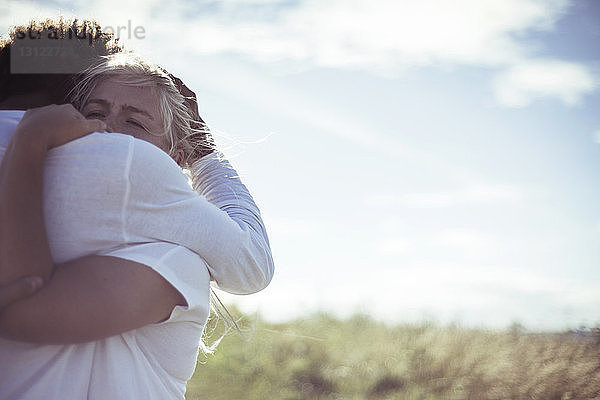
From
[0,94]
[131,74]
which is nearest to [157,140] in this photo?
[131,74]

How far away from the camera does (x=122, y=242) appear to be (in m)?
1.39

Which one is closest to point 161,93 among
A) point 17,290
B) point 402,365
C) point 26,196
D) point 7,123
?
Result: point 7,123

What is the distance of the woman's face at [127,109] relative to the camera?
1.91 meters

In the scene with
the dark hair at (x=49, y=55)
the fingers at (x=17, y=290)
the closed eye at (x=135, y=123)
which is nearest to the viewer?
the fingers at (x=17, y=290)

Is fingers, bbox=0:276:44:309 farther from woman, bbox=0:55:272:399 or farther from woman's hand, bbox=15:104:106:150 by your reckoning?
woman's hand, bbox=15:104:106:150

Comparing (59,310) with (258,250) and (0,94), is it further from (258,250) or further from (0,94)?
(0,94)

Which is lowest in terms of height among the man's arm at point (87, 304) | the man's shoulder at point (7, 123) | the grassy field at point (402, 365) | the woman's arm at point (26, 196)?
the grassy field at point (402, 365)

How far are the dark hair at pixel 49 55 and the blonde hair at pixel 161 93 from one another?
0.18 ft

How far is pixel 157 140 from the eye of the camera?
2033 millimetres

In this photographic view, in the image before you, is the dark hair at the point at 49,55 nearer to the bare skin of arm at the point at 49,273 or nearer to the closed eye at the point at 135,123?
the closed eye at the point at 135,123

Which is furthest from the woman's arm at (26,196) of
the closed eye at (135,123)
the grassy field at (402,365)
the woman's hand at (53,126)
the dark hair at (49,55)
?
the grassy field at (402,365)

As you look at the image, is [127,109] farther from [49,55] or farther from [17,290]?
[17,290]

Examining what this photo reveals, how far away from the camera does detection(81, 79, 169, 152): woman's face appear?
1912 millimetres

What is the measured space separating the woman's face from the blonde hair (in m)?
0.02
